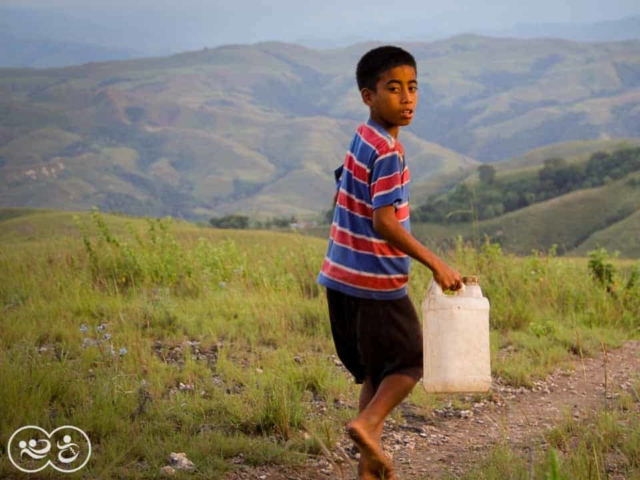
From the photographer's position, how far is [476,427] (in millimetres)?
4410

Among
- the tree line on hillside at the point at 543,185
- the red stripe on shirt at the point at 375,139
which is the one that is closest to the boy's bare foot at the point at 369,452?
the red stripe on shirt at the point at 375,139

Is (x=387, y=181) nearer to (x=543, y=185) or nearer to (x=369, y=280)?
(x=369, y=280)

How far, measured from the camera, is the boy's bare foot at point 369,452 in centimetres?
308

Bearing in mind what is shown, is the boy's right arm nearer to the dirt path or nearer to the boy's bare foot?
the boy's bare foot

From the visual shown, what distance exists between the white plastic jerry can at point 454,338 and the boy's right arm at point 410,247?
0.14m

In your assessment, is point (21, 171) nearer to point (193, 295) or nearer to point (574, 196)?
point (574, 196)

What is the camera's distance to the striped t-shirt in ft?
10.1

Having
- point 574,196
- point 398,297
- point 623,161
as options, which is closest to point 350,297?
point 398,297

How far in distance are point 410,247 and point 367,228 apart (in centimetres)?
23

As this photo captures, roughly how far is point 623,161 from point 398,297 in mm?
82507

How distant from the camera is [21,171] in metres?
175

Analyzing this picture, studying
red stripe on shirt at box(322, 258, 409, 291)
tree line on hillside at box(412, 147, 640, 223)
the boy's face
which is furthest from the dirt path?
tree line on hillside at box(412, 147, 640, 223)

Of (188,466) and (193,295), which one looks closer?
(188,466)

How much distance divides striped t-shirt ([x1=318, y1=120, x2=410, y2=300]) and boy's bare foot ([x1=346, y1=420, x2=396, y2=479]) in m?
0.50
